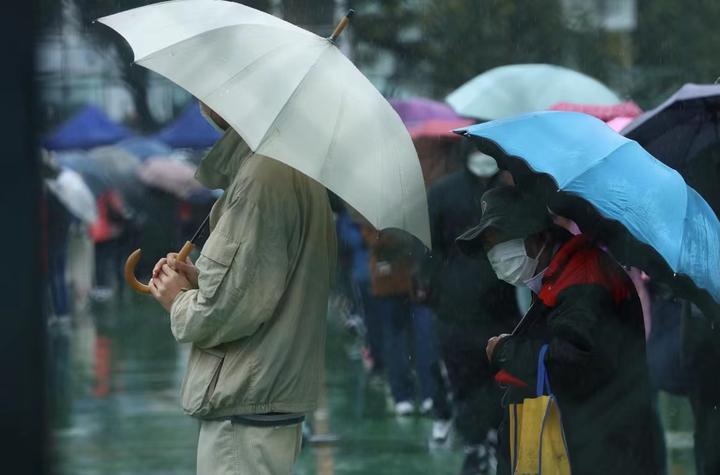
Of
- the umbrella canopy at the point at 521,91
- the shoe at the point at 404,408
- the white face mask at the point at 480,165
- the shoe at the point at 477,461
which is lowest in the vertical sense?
the shoe at the point at 477,461

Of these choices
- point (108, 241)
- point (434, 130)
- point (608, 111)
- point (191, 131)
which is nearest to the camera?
point (608, 111)

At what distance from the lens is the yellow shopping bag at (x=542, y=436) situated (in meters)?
3.52

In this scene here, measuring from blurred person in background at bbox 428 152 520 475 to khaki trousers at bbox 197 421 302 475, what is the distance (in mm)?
1800

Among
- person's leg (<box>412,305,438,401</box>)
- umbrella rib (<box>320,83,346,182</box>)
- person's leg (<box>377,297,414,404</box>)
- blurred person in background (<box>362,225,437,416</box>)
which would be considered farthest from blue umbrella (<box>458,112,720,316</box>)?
person's leg (<box>377,297,414,404</box>)

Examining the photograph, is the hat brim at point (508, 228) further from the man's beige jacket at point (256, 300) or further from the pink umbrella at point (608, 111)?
the pink umbrella at point (608, 111)

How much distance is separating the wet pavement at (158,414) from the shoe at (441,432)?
51 mm

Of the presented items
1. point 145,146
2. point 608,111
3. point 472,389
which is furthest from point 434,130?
point 145,146

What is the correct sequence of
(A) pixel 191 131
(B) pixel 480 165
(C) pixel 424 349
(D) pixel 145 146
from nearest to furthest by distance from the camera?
(B) pixel 480 165
(A) pixel 191 131
(D) pixel 145 146
(C) pixel 424 349

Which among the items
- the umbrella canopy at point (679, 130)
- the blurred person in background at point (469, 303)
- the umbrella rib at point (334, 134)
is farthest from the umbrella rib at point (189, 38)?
the blurred person in background at point (469, 303)

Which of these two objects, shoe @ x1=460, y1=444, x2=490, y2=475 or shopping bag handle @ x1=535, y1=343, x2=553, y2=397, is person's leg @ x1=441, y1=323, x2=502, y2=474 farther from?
shopping bag handle @ x1=535, y1=343, x2=553, y2=397

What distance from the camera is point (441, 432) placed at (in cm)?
610

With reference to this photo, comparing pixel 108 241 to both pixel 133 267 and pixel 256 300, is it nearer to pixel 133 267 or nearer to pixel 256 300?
pixel 133 267

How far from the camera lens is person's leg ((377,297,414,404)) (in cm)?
639

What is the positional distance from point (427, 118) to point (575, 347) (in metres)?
2.75
